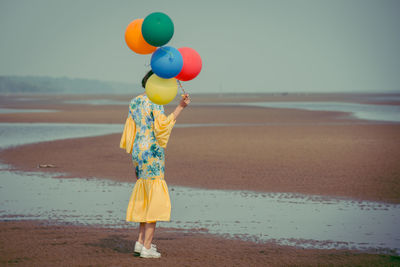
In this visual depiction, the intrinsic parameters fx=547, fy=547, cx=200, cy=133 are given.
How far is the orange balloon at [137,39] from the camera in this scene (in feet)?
19.7

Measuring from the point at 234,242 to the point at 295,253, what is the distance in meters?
0.90

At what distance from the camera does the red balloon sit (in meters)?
6.04

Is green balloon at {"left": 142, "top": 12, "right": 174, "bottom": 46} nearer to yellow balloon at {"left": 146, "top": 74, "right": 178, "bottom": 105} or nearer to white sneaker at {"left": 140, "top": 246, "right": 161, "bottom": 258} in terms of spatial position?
yellow balloon at {"left": 146, "top": 74, "right": 178, "bottom": 105}

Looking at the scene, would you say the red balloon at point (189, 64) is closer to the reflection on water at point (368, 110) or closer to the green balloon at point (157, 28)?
the green balloon at point (157, 28)

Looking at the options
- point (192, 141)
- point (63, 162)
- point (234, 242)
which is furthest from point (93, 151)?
point (234, 242)

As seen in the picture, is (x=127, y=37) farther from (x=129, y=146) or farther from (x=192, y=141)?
(x=192, y=141)

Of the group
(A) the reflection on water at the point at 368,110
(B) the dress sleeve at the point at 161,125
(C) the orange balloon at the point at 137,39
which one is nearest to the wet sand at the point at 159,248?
(B) the dress sleeve at the point at 161,125

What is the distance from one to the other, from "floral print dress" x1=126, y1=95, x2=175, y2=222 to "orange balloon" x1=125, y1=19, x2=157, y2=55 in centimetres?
53

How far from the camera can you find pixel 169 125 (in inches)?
235

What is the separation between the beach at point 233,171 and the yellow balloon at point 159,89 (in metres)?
1.81

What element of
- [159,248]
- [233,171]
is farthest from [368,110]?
[159,248]

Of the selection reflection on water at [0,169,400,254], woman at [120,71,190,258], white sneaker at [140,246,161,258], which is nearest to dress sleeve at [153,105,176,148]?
woman at [120,71,190,258]

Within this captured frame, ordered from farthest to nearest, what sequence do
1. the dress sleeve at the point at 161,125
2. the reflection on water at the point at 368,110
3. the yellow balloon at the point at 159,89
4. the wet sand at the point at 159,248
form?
the reflection on water at the point at 368,110 → the wet sand at the point at 159,248 → the dress sleeve at the point at 161,125 → the yellow balloon at the point at 159,89

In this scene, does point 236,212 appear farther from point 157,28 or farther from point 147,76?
point 157,28
